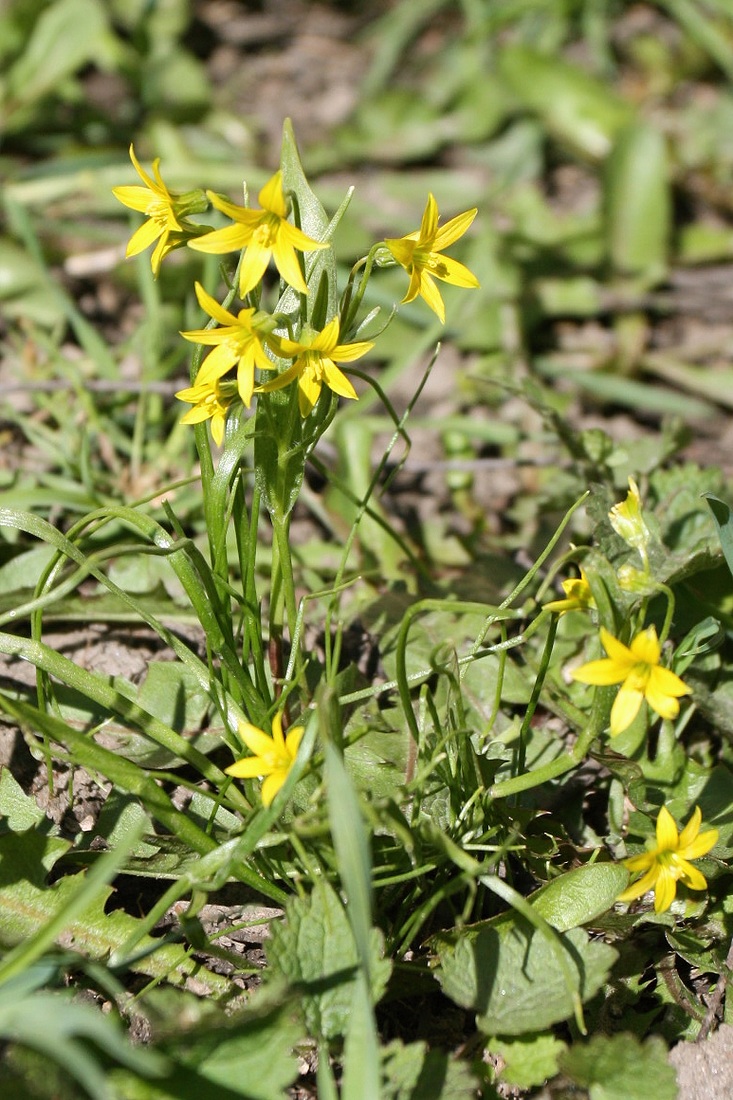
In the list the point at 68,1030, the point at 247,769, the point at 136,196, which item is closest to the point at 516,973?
the point at 247,769

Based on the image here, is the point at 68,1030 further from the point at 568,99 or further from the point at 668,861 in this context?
the point at 568,99

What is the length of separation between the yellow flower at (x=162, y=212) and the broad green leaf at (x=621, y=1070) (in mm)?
1535

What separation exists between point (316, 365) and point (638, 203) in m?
3.28

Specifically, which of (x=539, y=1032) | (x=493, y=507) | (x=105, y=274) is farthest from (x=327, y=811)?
(x=105, y=274)

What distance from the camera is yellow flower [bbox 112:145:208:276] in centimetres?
182

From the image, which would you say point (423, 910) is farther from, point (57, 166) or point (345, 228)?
Result: point (57, 166)

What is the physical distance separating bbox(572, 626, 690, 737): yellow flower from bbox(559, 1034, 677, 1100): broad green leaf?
511 millimetres

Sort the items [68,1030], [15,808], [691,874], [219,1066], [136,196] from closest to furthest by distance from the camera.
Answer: [68,1030] → [219,1066] → [691,874] → [136,196] → [15,808]

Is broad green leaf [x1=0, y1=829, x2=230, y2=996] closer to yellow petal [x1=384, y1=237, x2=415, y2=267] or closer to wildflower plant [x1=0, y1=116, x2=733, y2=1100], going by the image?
wildflower plant [x1=0, y1=116, x2=733, y2=1100]

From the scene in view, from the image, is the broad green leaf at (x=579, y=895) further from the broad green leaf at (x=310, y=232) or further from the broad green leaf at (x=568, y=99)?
the broad green leaf at (x=568, y=99)

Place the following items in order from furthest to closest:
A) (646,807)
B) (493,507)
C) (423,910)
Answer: (493,507) < (646,807) < (423,910)

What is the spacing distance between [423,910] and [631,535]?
84 cm

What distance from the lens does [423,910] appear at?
1779 mm

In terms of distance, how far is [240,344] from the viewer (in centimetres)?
176
